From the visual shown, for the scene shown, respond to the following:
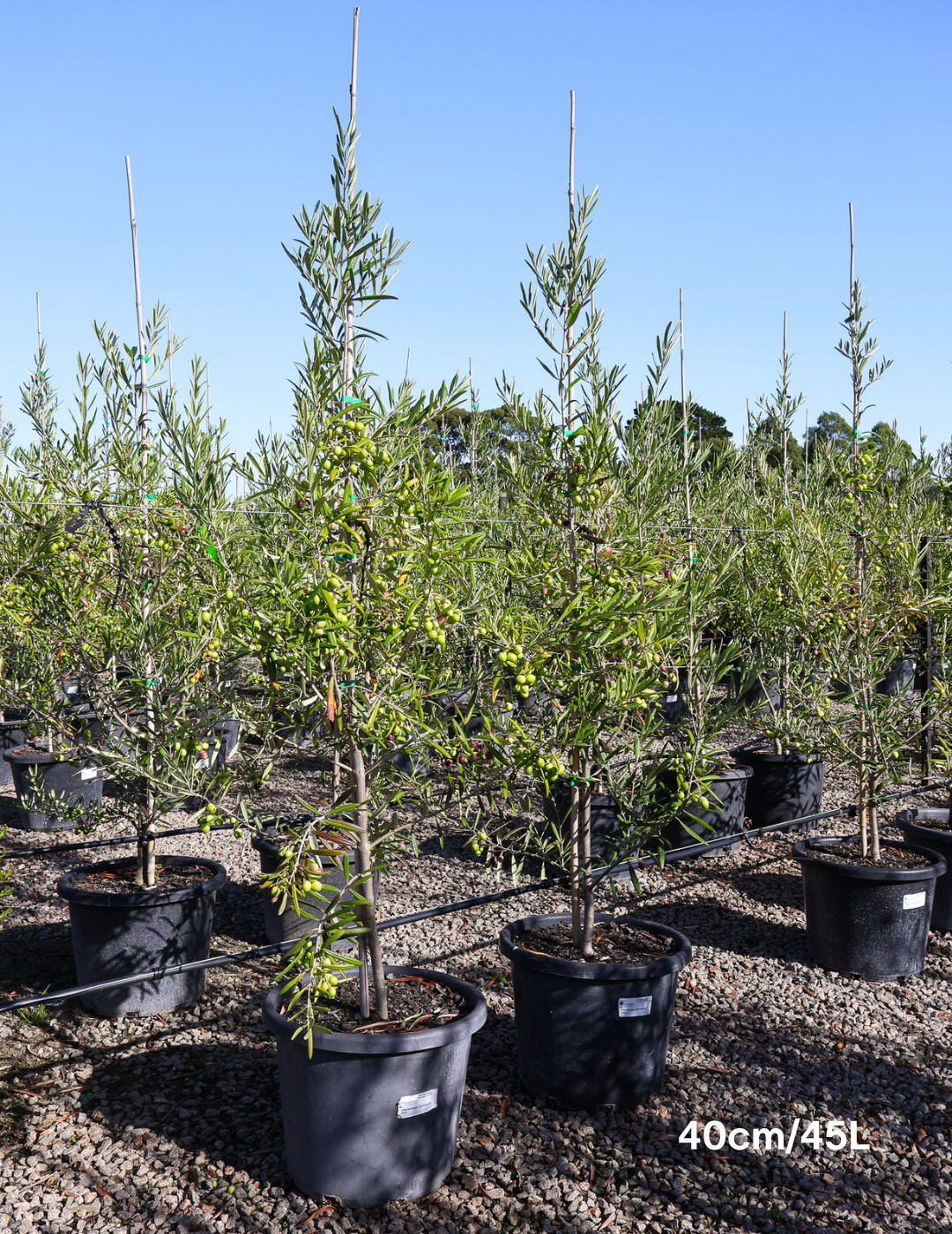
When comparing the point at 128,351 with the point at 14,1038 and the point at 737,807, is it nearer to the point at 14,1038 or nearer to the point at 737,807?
the point at 14,1038

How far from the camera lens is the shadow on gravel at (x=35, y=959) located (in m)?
4.31

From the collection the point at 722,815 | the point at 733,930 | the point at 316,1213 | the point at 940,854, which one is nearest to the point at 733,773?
the point at 722,815

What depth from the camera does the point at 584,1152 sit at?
9.80 feet

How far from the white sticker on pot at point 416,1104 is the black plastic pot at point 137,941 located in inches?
68.7

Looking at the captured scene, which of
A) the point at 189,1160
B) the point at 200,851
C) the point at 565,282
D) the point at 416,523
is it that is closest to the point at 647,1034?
the point at 189,1160

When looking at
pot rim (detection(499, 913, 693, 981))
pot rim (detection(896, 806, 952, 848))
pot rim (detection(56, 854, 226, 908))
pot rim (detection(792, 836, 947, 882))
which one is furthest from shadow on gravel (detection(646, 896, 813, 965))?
pot rim (detection(56, 854, 226, 908))

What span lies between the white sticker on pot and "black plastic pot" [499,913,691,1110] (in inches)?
24.8

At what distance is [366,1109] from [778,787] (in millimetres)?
4982

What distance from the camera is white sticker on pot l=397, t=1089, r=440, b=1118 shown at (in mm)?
2709

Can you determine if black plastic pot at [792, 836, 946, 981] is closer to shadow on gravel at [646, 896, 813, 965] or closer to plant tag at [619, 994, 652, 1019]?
shadow on gravel at [646, 896, 813, 965]

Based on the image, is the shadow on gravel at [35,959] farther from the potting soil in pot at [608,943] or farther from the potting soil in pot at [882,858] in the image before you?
the potting soil in pot at [882,858]

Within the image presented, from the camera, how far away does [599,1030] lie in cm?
321

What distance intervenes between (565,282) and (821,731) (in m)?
2.94

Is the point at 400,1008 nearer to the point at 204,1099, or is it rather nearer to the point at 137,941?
the point at 204,1099
